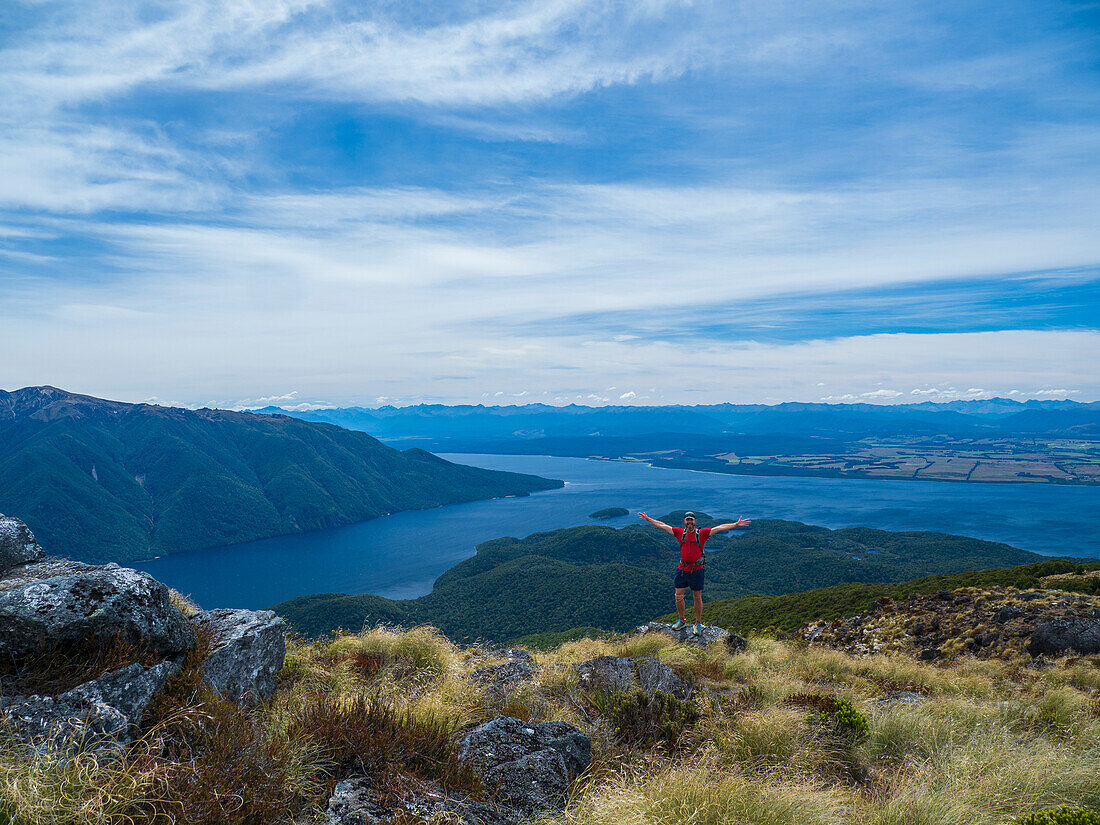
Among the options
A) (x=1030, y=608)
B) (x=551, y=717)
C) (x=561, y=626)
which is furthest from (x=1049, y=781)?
(x=561, y=626)

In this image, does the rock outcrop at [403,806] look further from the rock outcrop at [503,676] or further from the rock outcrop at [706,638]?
the rock outcrop at [706,638]

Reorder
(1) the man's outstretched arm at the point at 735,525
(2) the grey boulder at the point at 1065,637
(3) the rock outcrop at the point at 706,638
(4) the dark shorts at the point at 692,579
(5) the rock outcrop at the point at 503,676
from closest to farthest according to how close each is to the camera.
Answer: (5) the rock outcrop at the point at 503,676 → (1) the man's outstretched arm at the point at 735,525 → (4) the dark shorts at the point at 692,579 → (3) the rock outcrop at the point at 706,638 → (2) the grey boulder at the point at 1065,637

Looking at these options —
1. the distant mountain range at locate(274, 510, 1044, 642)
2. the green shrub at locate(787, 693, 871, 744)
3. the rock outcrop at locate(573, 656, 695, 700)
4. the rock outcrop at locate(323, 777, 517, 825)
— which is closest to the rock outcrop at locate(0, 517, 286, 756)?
the rock outcrop at locate(323, 777, 517, 825)

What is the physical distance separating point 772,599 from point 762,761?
40.9 metres

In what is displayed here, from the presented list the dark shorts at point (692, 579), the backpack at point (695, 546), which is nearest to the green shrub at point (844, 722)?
the backpack at point (695, 546)

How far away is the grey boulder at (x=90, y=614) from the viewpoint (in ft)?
14.4

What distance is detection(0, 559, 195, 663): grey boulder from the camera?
4.38 meters

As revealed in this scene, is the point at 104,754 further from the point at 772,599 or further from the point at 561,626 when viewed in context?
the point at 561,626

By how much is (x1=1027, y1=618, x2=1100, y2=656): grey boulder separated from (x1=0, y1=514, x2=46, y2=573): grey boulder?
21.2m

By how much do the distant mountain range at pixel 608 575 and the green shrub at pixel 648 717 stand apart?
270ft

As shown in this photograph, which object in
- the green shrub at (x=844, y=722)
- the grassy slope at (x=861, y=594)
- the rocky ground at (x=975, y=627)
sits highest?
the green shrub at (x=844, y=722)

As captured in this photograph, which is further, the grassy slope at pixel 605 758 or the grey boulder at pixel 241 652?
the grey boulder at pixel 241 652

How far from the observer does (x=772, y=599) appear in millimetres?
41688

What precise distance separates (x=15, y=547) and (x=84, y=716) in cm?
495
